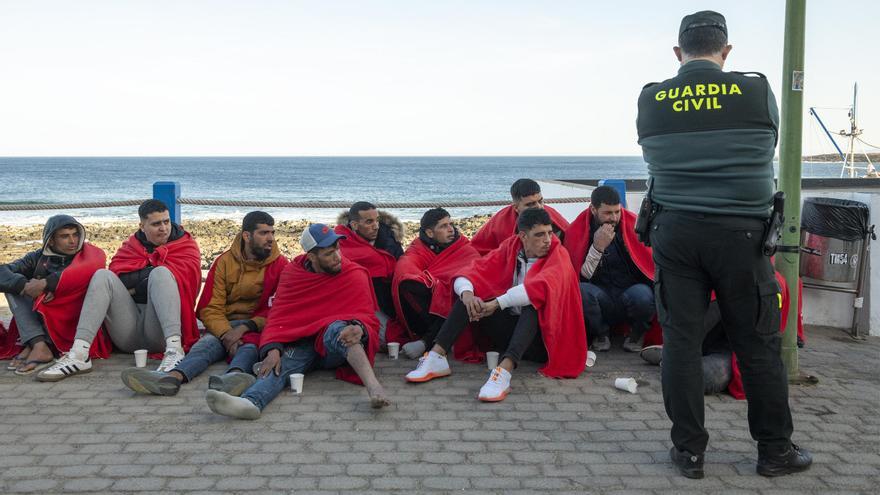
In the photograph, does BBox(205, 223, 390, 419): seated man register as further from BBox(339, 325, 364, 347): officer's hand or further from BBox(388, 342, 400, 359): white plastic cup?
BBox(388, 342, 400, 359): white plastic cup

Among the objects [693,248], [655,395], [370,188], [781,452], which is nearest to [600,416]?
[655,395]

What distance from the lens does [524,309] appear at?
17.0 feet

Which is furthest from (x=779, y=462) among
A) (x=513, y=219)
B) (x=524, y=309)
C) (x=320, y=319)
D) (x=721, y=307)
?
(x=513, y=219)

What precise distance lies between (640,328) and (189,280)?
10.7 feet

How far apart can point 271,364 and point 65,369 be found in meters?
1.41

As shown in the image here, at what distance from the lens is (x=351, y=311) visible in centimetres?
526

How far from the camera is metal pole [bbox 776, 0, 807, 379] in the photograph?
480cm

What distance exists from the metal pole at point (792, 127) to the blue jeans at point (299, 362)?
2.71 m

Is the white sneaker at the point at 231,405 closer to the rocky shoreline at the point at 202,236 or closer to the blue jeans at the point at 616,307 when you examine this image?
the blue jeans at the point at 616,307

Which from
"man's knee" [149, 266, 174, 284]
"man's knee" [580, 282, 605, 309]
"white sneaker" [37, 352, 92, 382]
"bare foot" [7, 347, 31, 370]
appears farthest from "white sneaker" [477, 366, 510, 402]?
"bare foot" [7, 347, 31, 370]

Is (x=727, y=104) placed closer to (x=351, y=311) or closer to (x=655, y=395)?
(x=655, y=395)

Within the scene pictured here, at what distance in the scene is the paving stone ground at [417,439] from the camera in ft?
11.7

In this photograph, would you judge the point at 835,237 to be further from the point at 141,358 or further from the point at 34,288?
the point at 34,288

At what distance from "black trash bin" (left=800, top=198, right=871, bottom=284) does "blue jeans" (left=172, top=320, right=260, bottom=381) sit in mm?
4610
